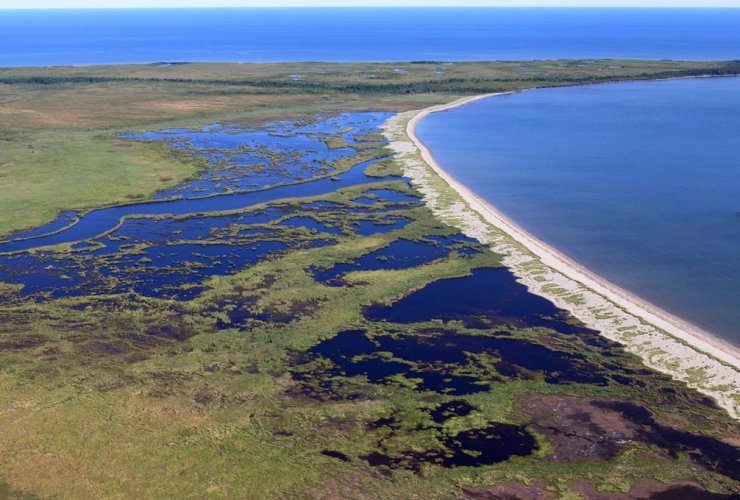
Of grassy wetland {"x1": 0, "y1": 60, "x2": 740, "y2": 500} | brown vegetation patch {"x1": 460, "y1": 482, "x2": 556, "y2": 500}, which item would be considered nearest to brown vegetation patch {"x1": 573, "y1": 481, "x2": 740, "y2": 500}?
grassy wetland {"x1": 0, "y1": 60, "x2": 740, "y2": 500}

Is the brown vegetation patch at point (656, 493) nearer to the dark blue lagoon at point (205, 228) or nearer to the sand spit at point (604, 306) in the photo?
the sand spit at point (604, 306)

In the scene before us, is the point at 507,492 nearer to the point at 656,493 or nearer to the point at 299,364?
the point at 656,493

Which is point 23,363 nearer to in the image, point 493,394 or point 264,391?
point 264,391

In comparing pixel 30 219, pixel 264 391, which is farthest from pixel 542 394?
pixel 30 219

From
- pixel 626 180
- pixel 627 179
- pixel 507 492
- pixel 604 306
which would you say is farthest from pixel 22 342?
pixel 627 179

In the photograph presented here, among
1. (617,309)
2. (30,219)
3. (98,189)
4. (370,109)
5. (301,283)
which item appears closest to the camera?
(617,309)

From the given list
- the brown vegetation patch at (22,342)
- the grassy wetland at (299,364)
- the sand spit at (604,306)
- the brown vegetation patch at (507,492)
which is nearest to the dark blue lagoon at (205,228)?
the grassy wetland at (299,364)
